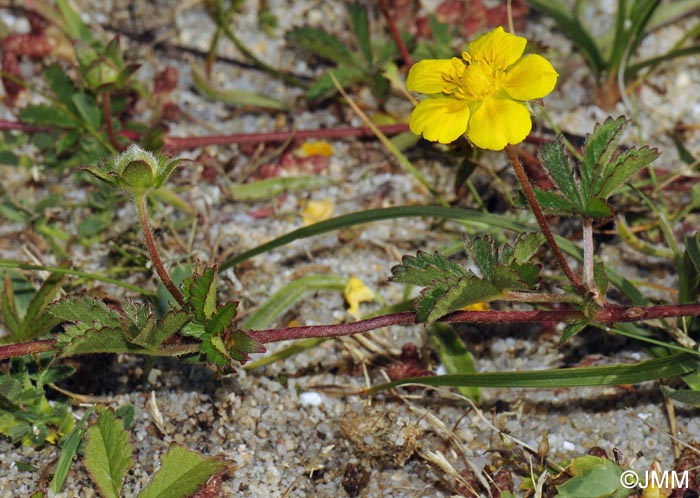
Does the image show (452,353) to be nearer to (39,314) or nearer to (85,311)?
(85,311)

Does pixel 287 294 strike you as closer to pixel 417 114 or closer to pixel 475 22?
pixel 417 114

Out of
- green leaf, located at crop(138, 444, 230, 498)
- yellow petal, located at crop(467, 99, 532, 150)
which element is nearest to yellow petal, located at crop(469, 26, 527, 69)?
yellow petal, located at crop(467, 99, 532, 150)

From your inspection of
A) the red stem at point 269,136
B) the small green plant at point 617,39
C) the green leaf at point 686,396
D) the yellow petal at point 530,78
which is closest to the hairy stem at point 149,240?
the yellow petal at point 530,78

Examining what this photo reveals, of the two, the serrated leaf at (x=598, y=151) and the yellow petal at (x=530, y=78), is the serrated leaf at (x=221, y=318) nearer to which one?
the yellow petal at (x=530, y=78)

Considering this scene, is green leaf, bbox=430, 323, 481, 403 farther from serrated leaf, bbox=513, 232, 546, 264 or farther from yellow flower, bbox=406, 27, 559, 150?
yellow flower, bbox=406, 27, 559, 150

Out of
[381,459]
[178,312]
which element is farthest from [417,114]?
[381,459]

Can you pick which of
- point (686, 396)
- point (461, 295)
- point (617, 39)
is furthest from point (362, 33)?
point (686, 396)

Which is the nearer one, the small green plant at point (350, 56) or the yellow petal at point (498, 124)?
the yellow petal at point (498, 124)
